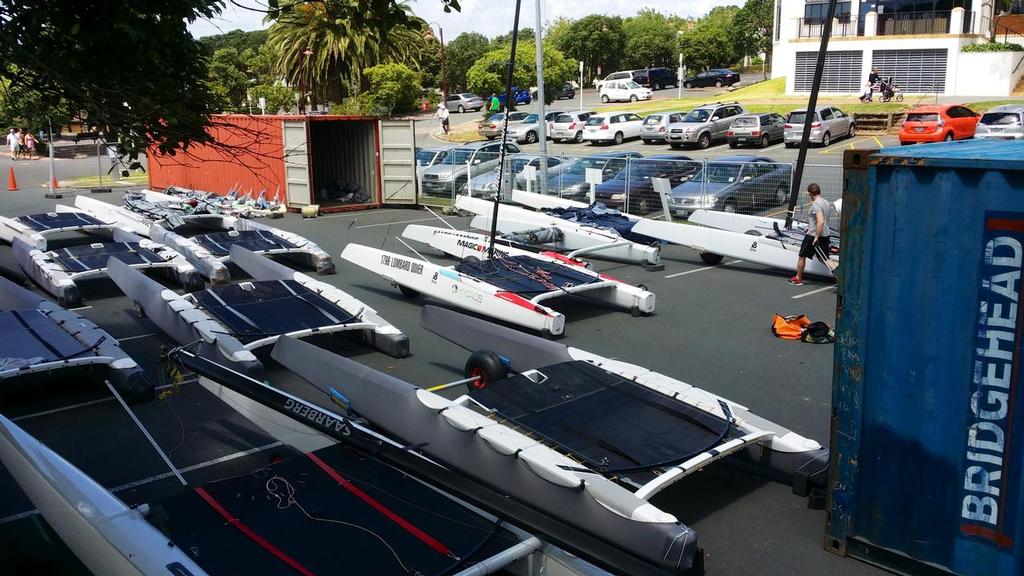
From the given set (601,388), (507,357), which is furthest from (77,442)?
(601,388)

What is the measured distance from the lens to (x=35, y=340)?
9070 millimetres

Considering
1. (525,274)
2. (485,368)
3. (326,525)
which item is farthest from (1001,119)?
(326,525)

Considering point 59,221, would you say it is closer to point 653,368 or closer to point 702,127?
point 653,368

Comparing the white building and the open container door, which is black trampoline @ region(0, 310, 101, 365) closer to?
the open container door

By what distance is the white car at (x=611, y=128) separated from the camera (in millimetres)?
38594

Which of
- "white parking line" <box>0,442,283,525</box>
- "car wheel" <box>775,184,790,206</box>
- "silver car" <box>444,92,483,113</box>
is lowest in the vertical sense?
"white parking line" <box>0,442,283,525</box>

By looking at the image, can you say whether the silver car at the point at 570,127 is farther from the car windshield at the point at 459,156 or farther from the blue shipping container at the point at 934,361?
the blue shipping container at the point at 934,361

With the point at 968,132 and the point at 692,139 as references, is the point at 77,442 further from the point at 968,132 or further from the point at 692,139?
the point at 968,132

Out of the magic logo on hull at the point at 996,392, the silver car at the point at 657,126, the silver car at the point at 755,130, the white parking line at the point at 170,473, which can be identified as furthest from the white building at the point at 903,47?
the white parking line at the point at 170,473

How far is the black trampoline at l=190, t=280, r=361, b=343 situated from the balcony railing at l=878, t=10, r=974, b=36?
4267cm

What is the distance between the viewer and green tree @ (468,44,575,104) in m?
52.1

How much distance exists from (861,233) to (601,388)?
288 centimetres

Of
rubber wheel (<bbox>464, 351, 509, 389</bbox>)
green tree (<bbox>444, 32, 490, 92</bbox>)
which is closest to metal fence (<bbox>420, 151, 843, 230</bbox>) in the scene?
rubber wheel (<bbox>464, 351, 509, 389</bbox>)

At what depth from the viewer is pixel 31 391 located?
354 inches
